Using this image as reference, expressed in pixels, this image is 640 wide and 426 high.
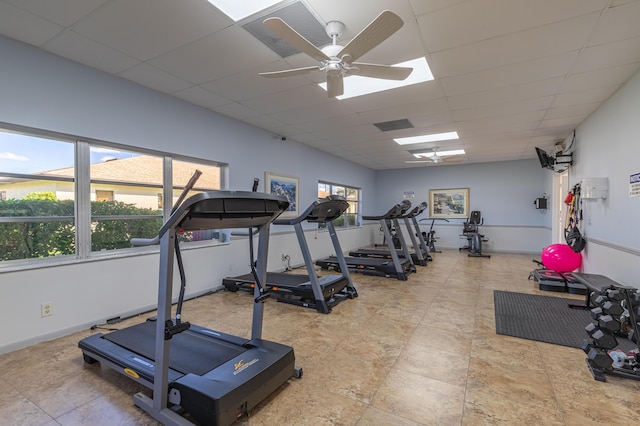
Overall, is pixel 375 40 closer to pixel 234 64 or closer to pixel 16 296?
pixel 234 64

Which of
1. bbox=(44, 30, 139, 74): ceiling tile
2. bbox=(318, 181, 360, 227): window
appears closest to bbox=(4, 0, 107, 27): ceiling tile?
bbox=(44, 30, 139, 74): ceiling tile

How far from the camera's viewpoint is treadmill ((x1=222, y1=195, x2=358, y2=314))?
3.52m

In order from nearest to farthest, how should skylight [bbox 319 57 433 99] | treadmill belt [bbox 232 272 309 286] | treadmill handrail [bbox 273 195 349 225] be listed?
1. skylight [bbox 319 57 433 99]
2. treadmill handrail [bbox 273 195 349 225]
3. treadmill belt [bbox 232 272 309 286]

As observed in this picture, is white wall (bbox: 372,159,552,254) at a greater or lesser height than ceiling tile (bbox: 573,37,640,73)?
lesser

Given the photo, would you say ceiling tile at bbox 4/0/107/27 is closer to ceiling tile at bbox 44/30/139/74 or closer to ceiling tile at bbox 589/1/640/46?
ceiling tile at bbox 44/30/139/74

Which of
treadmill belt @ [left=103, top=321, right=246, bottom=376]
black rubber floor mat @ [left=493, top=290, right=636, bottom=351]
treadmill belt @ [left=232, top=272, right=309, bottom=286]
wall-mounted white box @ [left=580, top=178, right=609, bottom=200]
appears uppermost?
wall-mounted white box @ [left=580, top=178, right=609, bottom=200]

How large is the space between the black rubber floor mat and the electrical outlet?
4.47m

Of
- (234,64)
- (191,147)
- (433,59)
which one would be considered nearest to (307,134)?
(191,147)

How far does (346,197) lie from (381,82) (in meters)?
5.69

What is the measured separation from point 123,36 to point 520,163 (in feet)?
32.0

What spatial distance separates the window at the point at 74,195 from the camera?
2816mm

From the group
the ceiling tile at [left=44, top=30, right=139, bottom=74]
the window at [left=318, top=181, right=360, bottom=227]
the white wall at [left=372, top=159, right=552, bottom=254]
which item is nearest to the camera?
the ceiling tile at [left=44, top=30, right=139, bottom=74]

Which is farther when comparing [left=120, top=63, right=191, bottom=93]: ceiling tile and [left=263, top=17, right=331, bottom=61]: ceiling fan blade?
[left=120, top=63, right=191, bottom=93]: ceiling tile

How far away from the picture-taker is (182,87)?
373 cm
